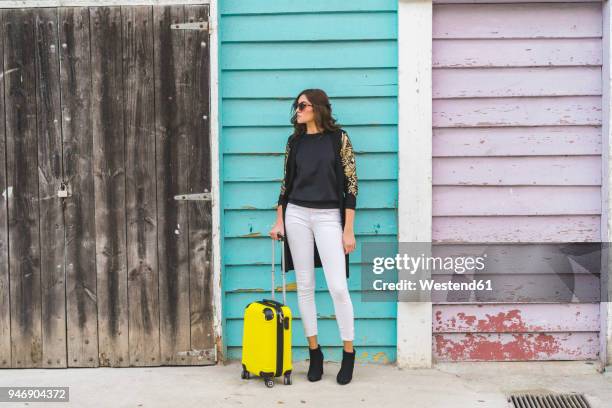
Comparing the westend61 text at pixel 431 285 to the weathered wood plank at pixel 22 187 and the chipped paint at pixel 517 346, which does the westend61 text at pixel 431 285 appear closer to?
the chipped paint at pixel 517 346

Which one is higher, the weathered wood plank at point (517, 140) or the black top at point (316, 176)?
the weathered wood plank at point (517, 140)

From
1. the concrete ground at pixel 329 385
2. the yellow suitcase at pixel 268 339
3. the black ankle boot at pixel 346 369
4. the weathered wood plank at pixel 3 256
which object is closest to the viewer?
the concrete ground at pixel 329 385

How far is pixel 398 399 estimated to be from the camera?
14.3 feet

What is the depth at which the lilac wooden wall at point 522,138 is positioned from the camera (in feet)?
16.1

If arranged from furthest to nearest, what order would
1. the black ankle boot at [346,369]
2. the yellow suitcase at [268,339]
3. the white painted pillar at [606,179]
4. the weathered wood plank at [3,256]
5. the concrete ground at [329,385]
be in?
the weathered wood plank at [3,256]
the white painted pillar at [606,179]
the black ankle boot at [346,369]
the yellow suitcase at [268,339]
the concrete ground at [329,385]

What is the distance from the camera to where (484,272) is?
5039mm

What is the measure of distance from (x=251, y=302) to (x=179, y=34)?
1.72m

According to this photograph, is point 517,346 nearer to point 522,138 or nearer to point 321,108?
point 522,138

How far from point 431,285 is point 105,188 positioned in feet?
6.99

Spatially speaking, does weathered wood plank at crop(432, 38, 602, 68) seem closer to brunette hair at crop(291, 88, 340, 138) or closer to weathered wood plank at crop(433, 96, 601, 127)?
weathered wood plank at crop(433, 96, 601, 127)

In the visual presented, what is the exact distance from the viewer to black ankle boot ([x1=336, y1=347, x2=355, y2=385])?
459 centimetres

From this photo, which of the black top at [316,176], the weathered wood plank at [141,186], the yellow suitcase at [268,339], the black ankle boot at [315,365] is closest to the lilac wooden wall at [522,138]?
the black top at [316,176]

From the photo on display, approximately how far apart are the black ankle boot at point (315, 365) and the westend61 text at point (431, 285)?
1.98ft

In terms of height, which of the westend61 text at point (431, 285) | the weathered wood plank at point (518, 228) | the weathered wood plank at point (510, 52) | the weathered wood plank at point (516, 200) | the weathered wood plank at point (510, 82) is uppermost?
the weathered wood plank at point (510, 52)
